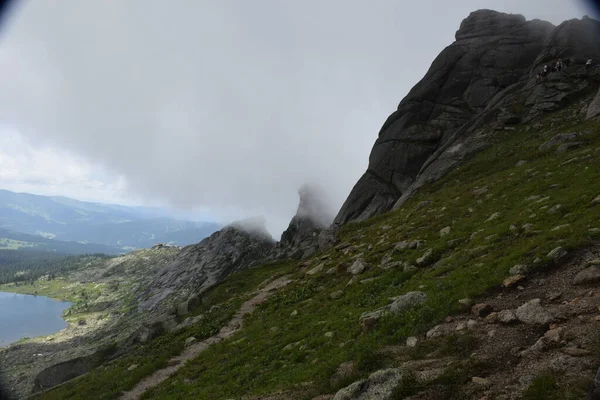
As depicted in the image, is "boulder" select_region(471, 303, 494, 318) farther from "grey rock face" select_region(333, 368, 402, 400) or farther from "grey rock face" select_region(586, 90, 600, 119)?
"grey rock face" select_region(586, 90, 600, 119)

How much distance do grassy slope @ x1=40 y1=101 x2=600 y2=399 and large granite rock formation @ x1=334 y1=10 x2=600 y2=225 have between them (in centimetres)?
2451

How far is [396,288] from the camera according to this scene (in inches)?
853

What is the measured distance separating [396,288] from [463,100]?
238ft

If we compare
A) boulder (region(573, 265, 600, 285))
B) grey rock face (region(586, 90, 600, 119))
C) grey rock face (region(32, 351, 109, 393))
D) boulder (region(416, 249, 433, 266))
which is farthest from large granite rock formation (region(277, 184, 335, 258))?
boulder (region(573, 265, 600, 285))

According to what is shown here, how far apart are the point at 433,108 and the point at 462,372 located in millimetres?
80625

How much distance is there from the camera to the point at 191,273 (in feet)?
583

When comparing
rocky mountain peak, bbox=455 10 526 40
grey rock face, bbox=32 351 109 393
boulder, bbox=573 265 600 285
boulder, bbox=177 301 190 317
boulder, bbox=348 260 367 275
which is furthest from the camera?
rocky mountain peak, bbox=455 10 526 40

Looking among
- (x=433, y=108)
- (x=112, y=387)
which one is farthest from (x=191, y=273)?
(x=112, y=387)

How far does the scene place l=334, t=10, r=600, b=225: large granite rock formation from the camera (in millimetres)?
60844

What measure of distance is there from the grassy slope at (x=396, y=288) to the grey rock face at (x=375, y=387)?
1325 mm

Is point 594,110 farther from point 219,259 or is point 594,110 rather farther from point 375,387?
point 219,259

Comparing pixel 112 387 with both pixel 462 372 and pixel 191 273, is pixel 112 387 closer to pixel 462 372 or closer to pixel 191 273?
pixel 462 372

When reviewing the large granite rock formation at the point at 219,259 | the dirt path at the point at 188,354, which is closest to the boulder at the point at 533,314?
the dirt path at the point at 188,354

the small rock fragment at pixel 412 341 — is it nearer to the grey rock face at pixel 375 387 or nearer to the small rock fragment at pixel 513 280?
the grey rock face at pixel 375 387
